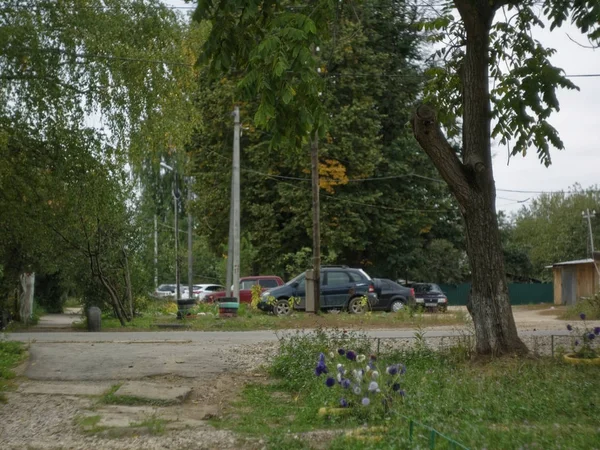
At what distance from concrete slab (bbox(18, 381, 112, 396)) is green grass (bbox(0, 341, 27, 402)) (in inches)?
9.5

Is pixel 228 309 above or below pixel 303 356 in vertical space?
above

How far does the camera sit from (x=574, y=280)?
4488 cm

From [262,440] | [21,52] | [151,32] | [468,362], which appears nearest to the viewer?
[262,440]

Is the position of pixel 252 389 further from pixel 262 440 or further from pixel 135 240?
pixel 135 240

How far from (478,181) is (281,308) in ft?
60.0

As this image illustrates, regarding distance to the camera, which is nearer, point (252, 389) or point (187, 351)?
point (252, 389)

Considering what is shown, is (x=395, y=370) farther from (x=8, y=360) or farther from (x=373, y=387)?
(x=8, y=360)

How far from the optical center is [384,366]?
1140 cm

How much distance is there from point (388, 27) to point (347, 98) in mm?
4479

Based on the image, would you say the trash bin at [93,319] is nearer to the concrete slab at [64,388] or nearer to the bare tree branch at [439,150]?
the concrete slab at [64,388]

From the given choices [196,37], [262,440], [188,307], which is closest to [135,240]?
[188,307]

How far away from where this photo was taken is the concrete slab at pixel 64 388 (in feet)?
37.5

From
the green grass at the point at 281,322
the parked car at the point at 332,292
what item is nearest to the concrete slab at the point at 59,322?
the green grass at the point at 281,322

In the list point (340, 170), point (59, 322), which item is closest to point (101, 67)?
point (59, 322)
